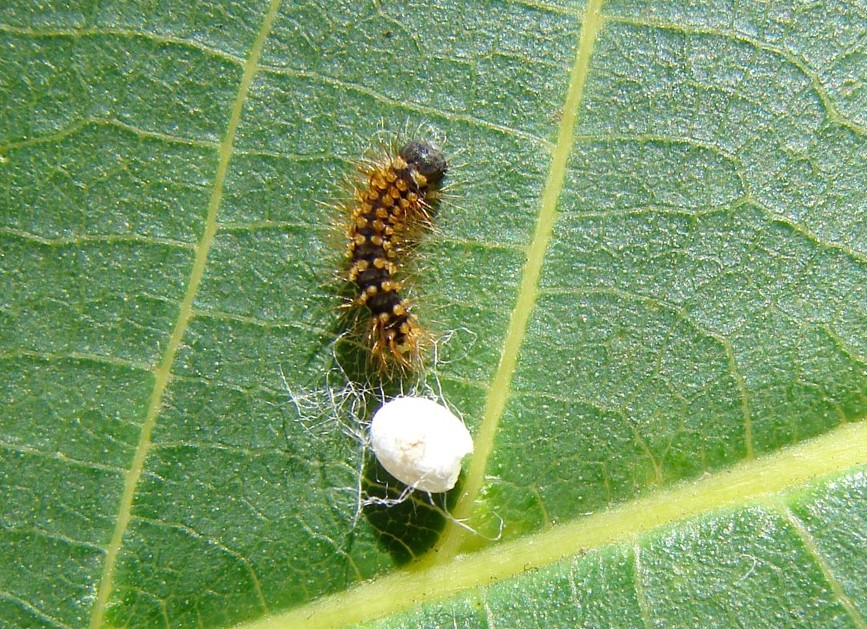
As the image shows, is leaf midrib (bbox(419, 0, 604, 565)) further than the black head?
No

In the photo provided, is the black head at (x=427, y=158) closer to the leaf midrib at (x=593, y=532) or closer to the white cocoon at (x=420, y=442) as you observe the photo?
the white cocoon at (x=420, y=442)

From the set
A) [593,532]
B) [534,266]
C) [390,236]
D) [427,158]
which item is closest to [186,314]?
[390,236]

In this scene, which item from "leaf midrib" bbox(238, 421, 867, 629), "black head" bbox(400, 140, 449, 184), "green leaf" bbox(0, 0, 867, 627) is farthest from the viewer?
"black head" bbox(400, 140, 449, 184)

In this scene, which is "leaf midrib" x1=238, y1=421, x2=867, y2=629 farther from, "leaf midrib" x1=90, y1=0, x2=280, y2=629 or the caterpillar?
the caterpillar

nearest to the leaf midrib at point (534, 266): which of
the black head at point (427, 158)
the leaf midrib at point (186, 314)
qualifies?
the black head at point (427, 158)

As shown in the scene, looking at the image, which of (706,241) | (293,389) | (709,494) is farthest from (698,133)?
(293,389)

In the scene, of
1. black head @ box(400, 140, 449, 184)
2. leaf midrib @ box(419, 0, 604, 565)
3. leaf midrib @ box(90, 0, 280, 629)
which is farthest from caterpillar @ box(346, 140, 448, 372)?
leaf midrib @ box(90, 0, 280, 629)

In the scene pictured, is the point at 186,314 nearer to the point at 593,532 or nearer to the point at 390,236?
the point at 390,236
